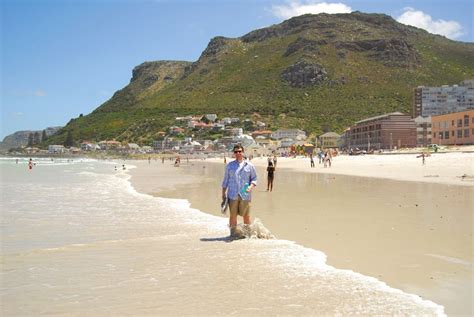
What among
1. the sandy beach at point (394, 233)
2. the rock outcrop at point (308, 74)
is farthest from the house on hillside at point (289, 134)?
the sandy beach at point (394, 233)

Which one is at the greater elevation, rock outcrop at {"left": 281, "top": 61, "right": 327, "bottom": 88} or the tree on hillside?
rock outcrop at {"left": 281, "top": 61, "right": 327, "bottom": 88}

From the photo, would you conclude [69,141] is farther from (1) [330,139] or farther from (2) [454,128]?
(2) [454,128]

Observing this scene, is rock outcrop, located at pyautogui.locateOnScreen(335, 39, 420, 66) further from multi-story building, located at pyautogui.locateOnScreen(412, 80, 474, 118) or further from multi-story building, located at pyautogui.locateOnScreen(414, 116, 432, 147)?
multi-story building, located at pyautogui.locateOnScreen(414, 116, 432, 147)

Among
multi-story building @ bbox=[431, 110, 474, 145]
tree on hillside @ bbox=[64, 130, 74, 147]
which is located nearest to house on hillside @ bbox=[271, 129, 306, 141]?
multi-story building @ bbox=[431, 110, 474, 145]

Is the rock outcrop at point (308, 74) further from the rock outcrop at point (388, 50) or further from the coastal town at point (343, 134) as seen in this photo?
the rock outcrop at point (388, 50)

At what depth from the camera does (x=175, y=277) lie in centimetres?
539

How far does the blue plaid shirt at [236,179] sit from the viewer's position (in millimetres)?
7910

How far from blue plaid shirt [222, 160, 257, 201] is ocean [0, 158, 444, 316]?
769mm

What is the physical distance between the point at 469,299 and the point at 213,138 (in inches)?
5362

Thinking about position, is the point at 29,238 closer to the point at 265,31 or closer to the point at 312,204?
the point at 312,204

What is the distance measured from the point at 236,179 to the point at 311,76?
128m

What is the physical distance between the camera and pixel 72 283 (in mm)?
5262

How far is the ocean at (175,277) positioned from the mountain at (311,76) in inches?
4358

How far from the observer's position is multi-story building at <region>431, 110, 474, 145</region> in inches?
2386
